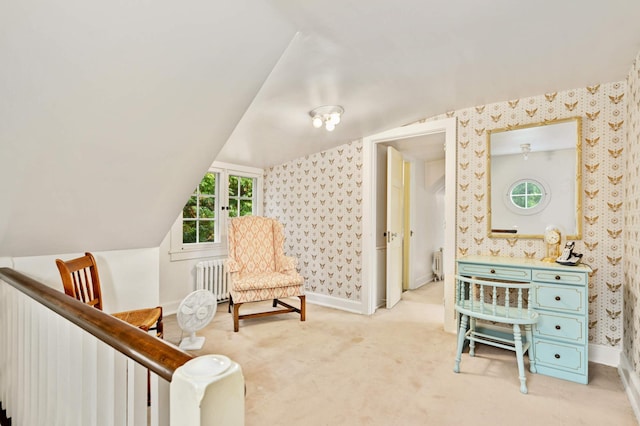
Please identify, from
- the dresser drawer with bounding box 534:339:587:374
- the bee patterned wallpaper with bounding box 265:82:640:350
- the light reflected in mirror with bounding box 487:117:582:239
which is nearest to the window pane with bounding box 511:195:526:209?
the light reflected in mirror with bounding box 487:117:582:239

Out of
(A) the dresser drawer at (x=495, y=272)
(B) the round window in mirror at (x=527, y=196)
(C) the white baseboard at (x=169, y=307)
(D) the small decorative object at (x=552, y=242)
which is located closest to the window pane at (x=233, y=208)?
(C) the white baseboard at (x=169, y=307)

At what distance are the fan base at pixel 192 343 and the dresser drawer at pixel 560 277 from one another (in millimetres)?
2714

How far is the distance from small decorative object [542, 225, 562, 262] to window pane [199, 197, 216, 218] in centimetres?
358

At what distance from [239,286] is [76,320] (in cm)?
219

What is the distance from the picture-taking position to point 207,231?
154 inches

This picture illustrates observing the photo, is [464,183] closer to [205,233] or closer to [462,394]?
[462,394]

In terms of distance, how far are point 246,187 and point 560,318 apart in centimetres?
377

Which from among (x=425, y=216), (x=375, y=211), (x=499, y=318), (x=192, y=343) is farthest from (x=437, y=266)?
(x=192, y=343)

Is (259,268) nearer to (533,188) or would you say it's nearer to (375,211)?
(375,211)

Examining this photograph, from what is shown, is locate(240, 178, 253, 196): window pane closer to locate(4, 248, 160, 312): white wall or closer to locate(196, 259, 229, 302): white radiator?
locate(196, 259, 229, 302): white radiator

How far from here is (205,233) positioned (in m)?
3.89

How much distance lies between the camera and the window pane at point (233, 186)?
4207mm

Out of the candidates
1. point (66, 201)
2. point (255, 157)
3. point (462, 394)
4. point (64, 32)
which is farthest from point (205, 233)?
point (462, 394)

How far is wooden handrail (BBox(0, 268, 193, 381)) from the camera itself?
0.57 metres
